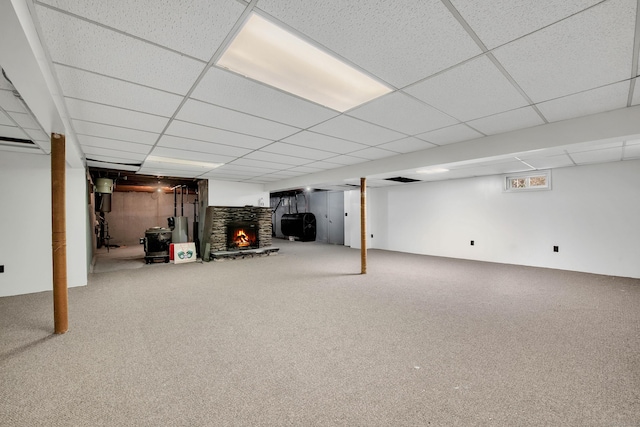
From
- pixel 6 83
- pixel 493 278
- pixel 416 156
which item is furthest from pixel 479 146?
pixel 6 83

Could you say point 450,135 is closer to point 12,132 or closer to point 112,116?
point 112,116

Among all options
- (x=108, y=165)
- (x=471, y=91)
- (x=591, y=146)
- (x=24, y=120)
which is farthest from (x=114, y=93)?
(x=591, y=146)

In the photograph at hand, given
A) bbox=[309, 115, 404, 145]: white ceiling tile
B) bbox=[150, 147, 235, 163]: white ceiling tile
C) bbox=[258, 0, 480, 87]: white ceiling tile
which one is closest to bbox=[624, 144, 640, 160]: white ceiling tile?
bbox=[309, 115, 404, 145]: white ceiling tile

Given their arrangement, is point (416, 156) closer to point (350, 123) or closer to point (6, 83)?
point (350, 123)

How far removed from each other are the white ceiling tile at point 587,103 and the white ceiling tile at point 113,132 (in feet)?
14.7

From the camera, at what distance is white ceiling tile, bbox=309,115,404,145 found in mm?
3041

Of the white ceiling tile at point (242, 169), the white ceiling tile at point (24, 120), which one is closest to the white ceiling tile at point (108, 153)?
the white ceiling tile at point (24, 120)

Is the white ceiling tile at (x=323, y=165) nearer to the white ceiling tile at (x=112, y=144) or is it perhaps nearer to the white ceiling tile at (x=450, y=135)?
the white ceiling tile at (x=450, y=135)

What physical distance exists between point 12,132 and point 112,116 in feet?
5.36

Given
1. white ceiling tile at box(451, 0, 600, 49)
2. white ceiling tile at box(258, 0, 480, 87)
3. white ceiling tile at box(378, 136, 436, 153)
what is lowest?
white ceiling tile at box(378, 136, 436, 153)

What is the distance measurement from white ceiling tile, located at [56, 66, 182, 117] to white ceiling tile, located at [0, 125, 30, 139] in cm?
161

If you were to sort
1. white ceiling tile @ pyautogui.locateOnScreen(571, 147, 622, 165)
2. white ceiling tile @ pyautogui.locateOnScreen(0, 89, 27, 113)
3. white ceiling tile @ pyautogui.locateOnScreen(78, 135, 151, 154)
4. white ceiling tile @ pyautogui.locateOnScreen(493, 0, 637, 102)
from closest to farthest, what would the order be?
white ceiling tile @ pyautogui.locateOnScreen(493, 0, 637, 102), white ceiling tile @ pyautogui.locateOnScreen(0, 89, 27, 113), white ceiling tile @ pyautogui.locateOnScreen(78, 135, 151, 154), white ceiling tile @ pyautogui.locateOnScreen(571, 147, 622, 165)

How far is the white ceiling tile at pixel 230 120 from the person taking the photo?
2.62 metres

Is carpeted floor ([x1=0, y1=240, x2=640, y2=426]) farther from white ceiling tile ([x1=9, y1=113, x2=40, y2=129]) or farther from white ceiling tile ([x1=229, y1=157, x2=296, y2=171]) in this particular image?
white ceiling tile ([x1=229, y1=157, x2=296, y2=171])
